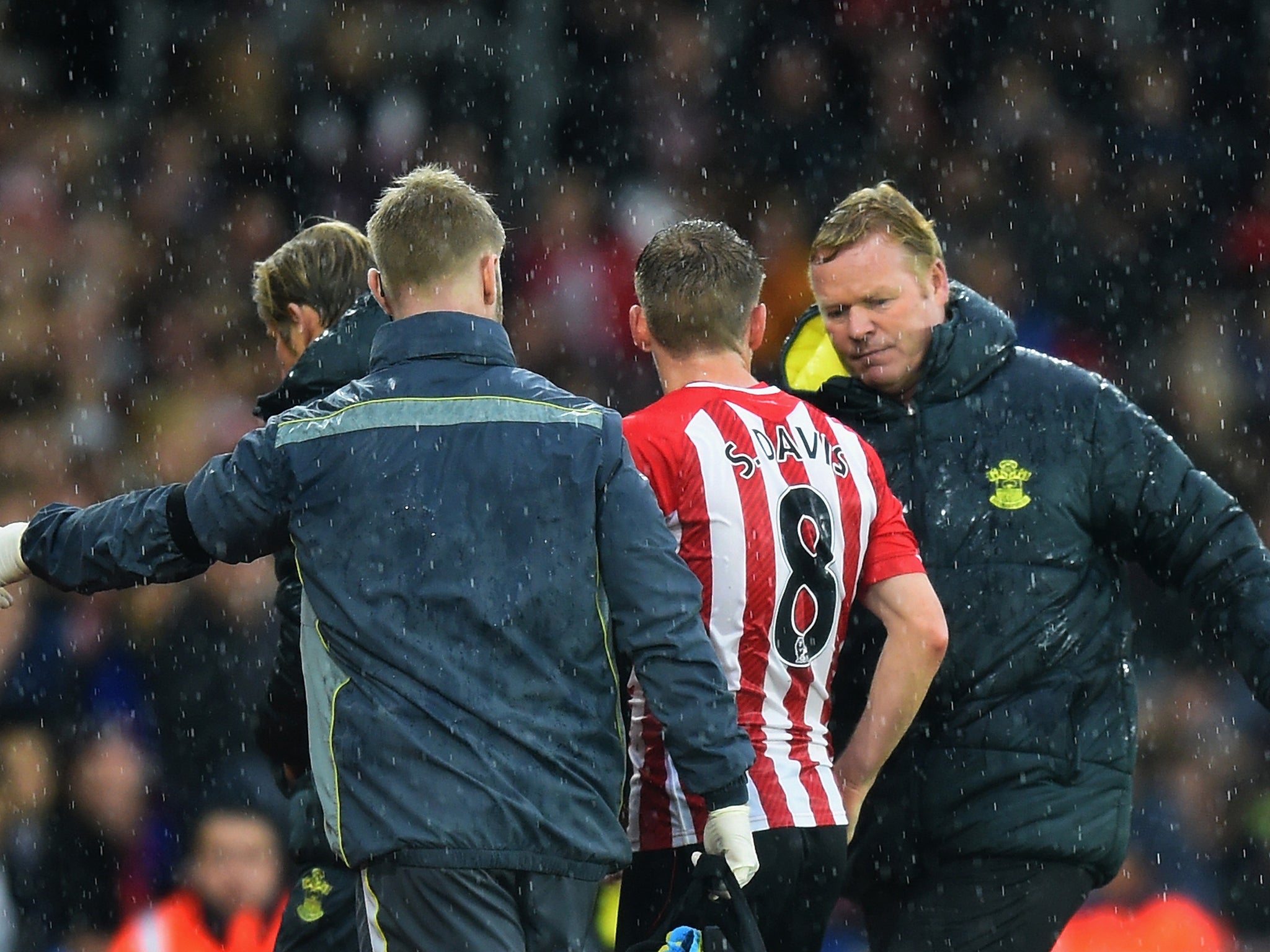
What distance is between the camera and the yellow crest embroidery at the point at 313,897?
13.1 ft

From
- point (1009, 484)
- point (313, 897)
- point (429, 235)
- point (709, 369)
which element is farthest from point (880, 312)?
point (313, 897)

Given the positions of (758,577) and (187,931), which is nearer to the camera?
(758,577)

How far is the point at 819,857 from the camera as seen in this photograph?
11.4 feet

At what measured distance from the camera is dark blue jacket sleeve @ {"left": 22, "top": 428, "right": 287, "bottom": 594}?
3.20m

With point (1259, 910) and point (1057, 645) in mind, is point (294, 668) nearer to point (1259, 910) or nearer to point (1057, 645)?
point (1057, 645)

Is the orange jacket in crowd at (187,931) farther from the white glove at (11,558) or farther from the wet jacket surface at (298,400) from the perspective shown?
the white glove at (11,558)

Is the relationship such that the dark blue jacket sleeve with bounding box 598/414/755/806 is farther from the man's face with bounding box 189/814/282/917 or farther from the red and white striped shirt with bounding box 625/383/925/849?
the man's face with bounding box 189/814/282/917

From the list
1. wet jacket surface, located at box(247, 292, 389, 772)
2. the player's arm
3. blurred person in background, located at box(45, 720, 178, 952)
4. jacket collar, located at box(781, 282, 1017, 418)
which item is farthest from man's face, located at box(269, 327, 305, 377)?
blurred person in background, located at box(45, 720, 178, 952)

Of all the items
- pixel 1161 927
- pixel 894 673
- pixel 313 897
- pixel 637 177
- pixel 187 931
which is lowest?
pixel 1161 927

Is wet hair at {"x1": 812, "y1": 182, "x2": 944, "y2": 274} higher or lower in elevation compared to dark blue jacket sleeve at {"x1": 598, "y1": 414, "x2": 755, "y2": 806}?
higher

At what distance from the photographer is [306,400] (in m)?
3.87

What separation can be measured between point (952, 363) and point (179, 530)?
1.69 m

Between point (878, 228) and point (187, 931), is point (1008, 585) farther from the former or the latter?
point (187, 931)

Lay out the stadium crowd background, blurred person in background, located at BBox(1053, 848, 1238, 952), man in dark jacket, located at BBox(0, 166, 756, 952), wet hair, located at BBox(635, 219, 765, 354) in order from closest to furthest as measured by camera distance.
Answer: man in dark jacket, located at BBox(0, 166, 756, 952) → wet hair, located at BBox(635, 219, 765, 354) → blurred person in background, located at BBox(1053, 848, 1238, 952) → the stadium crowd background
